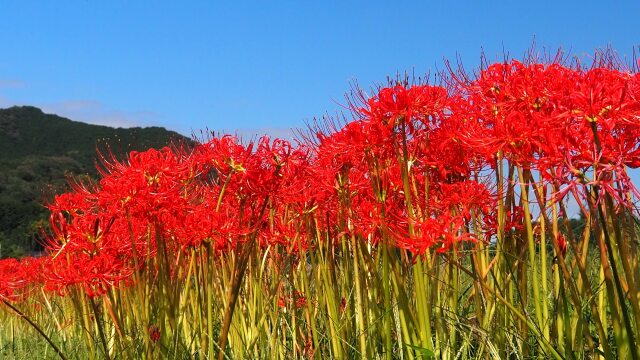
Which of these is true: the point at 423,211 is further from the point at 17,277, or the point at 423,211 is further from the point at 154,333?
the point at 17,277

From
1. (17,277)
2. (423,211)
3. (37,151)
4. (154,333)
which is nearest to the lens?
(423,211)

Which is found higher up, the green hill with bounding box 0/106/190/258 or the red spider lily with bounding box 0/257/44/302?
the green hill with bounding box 0/106/190/258

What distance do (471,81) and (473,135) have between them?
0.51 meters

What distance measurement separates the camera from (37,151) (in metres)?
58.3

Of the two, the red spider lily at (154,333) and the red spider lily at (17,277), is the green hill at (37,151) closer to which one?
the red spider lily at (17,277)

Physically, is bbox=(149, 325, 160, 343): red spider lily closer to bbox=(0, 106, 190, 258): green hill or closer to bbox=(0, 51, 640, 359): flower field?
bbox=(0, 51, 640, 359): flower field

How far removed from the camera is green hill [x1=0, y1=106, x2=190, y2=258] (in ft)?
114

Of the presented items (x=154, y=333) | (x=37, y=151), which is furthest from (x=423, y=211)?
(x=37, y=151)

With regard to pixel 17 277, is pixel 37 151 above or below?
above

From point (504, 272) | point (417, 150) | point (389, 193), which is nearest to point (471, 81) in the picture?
point (417, 150)

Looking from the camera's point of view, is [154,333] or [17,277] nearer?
[154,333]

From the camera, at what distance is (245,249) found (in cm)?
348

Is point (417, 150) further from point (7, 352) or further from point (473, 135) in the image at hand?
point (7, 352)

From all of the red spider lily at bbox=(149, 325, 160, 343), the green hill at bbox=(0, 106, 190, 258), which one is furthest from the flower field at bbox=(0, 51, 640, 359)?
the green hill at bbox=(0, 106, 190, 258)
